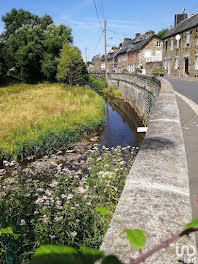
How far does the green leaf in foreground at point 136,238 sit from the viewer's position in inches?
22.4

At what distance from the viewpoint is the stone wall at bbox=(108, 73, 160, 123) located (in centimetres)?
1671

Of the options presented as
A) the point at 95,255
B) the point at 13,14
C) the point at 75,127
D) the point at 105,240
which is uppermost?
the point at 13,14

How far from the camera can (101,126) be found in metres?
16.4

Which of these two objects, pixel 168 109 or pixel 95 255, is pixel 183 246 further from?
pixel 168 109

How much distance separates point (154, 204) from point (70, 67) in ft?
104

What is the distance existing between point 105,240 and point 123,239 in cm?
10

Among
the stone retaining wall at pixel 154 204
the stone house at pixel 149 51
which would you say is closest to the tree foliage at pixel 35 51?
the stone house at pixel 149 51

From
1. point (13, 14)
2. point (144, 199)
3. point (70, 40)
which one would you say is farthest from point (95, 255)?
point (13, 14)

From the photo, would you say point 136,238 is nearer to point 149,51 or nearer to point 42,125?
point 42,125

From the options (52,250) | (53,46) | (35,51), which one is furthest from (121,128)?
(53,46)

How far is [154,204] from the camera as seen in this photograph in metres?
1.61

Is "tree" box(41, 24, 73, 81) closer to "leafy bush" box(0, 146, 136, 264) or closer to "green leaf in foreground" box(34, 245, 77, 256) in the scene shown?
"leafy bush" box(0, 146, 136, 264)

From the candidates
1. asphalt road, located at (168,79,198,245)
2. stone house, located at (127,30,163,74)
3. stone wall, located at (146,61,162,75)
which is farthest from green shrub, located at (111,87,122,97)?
asphalt road, located at (168,79,198,245)

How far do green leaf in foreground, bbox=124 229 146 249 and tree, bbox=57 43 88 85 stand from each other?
31370mm
